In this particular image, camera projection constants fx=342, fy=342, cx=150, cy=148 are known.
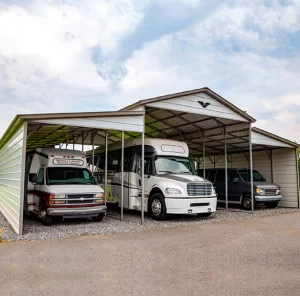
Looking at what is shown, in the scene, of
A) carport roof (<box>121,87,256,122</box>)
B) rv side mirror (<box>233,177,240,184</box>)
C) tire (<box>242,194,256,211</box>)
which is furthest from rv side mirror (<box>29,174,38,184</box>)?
tire (<box>242,194,256,211</box>)

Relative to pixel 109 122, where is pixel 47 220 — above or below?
below

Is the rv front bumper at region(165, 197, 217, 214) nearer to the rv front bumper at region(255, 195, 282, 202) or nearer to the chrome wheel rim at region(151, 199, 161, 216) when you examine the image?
the chrome wheel rim at region(151, 199, 161, 216)

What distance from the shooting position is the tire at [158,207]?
36.3 ft

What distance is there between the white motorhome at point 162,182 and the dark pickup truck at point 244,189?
12.3ft

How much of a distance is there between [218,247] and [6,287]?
4.46 m

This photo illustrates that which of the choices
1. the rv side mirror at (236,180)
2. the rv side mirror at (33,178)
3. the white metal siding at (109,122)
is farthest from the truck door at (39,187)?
the rv side mirror at (236,180)

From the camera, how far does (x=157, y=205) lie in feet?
37.2

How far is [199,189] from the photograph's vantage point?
36.8 feet

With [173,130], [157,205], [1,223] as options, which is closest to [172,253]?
[157,205]

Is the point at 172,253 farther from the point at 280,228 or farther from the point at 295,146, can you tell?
the point at 295,146

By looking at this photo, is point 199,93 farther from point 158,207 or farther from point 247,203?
point 247,203

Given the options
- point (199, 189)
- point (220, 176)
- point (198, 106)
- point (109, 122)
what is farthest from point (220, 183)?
point (109, 122)

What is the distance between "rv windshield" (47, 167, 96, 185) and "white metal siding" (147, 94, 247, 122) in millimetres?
3180

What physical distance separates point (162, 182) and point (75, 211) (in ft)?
9.79
